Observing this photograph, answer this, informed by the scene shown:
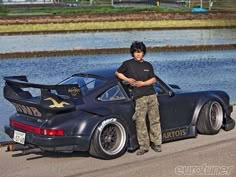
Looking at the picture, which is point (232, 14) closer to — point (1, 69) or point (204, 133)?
point (1, 69)

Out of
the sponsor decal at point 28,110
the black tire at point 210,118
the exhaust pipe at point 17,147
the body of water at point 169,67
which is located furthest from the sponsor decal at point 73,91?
the body of water at point 169,67

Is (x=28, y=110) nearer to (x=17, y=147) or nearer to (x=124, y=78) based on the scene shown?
(x=17, y=147)

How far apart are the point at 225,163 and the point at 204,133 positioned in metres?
1.75

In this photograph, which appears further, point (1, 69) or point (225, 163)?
point (1, 69)

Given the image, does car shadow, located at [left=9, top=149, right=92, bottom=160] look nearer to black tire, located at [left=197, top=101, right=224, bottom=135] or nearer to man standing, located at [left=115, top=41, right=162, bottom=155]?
man standing, located at [left=115, top=41, right=162, bottom=155]

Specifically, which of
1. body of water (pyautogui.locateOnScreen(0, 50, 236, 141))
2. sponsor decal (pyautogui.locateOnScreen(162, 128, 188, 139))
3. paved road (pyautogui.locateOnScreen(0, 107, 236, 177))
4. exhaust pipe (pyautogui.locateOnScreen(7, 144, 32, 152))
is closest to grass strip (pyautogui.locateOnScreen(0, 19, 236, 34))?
body of water (pyautogui.locateOnScreen(0, 50, 236, 141))

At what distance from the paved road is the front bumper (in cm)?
24

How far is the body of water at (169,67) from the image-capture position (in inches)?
789

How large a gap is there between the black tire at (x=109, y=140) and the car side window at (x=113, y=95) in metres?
0.39

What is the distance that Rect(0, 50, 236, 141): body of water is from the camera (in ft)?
65.7

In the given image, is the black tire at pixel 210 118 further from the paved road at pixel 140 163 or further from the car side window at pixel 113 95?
the car side window at pixel 113 95

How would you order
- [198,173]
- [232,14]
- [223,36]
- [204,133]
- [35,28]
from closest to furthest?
[198,173]
[204,133]
[223,36]
[35,28]
[232,14]

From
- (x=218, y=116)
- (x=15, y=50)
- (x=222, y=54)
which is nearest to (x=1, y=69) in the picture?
(x=15, y=50)

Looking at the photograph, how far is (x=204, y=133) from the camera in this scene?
9344 millimetres
